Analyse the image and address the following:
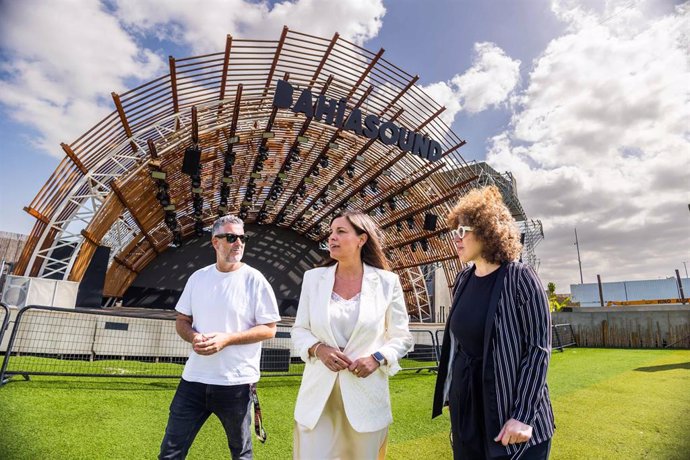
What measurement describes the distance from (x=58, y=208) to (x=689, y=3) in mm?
13724

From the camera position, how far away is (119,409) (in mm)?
4402

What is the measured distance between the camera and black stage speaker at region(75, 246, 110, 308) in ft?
38.7

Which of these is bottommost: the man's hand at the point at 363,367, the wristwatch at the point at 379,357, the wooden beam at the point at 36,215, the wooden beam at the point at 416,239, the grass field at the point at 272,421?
the grass field at the point at 272,421

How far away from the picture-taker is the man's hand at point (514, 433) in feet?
5.24

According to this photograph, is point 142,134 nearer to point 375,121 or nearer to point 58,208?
point 58,208

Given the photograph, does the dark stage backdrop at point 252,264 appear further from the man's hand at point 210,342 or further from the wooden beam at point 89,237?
the man's hand at point 210,342

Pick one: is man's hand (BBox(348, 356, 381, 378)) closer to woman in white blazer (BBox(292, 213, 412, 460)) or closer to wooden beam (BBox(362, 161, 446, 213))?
woman in white blazer (BBox(292, 213, 412, 460))

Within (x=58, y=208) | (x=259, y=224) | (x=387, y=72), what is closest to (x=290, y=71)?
(x=387, y=72)

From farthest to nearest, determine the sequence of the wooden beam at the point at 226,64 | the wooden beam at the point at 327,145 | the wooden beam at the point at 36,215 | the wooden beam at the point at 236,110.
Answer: the wooden beam at the point at 327,145 → the wooden beam at the point at 236,110 → the wooden beam at the point at 36,215 → the wooden beam at the point at 226,64

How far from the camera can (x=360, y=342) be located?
1975 mm

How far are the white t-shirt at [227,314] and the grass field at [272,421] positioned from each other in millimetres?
1489

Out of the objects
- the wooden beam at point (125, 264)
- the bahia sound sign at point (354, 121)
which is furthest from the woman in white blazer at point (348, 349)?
the wooden beam at point (125, 264)

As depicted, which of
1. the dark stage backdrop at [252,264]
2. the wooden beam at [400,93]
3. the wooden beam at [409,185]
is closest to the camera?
the wooden beam at [400,93]

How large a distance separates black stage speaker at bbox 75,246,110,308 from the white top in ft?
41.1
